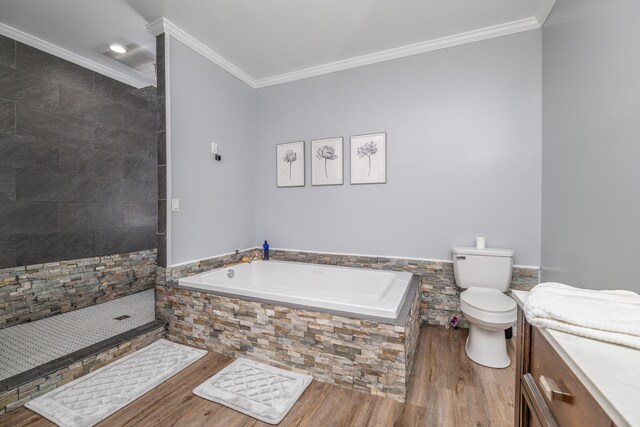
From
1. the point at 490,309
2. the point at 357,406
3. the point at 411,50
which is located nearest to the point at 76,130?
the point at 411,50

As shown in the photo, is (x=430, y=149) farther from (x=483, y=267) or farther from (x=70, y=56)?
(x=70, y=56)

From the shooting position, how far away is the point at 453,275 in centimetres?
257

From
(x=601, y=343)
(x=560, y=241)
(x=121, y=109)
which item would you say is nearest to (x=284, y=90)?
(x=121, y=109)

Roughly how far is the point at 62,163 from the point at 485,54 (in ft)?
14.0

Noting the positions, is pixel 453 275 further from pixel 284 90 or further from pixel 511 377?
pixel 284 90

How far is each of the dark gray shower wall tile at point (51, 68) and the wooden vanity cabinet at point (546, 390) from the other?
417 centimetres

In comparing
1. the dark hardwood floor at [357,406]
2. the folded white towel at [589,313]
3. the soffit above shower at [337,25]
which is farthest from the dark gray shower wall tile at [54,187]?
the folded white towel at [589,313]

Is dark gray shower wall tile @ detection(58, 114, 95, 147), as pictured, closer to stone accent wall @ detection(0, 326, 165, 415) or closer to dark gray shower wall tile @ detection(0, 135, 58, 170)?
dark gray shower wall tile @ detection(0, 135, 58, 170)

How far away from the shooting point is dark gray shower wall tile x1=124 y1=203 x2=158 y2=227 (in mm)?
3357

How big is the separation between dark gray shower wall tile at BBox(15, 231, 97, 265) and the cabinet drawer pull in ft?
12.4

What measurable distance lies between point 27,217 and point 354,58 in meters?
3.56

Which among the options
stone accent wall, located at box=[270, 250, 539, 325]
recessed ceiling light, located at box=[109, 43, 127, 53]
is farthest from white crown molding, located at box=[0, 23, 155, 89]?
stone accent wall, located at box=[270, 250, 539, 325]

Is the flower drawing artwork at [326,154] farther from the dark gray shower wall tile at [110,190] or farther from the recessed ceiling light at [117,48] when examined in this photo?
the dark gray shower wall tile at [110,190]

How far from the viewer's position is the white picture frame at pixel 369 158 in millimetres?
2830
